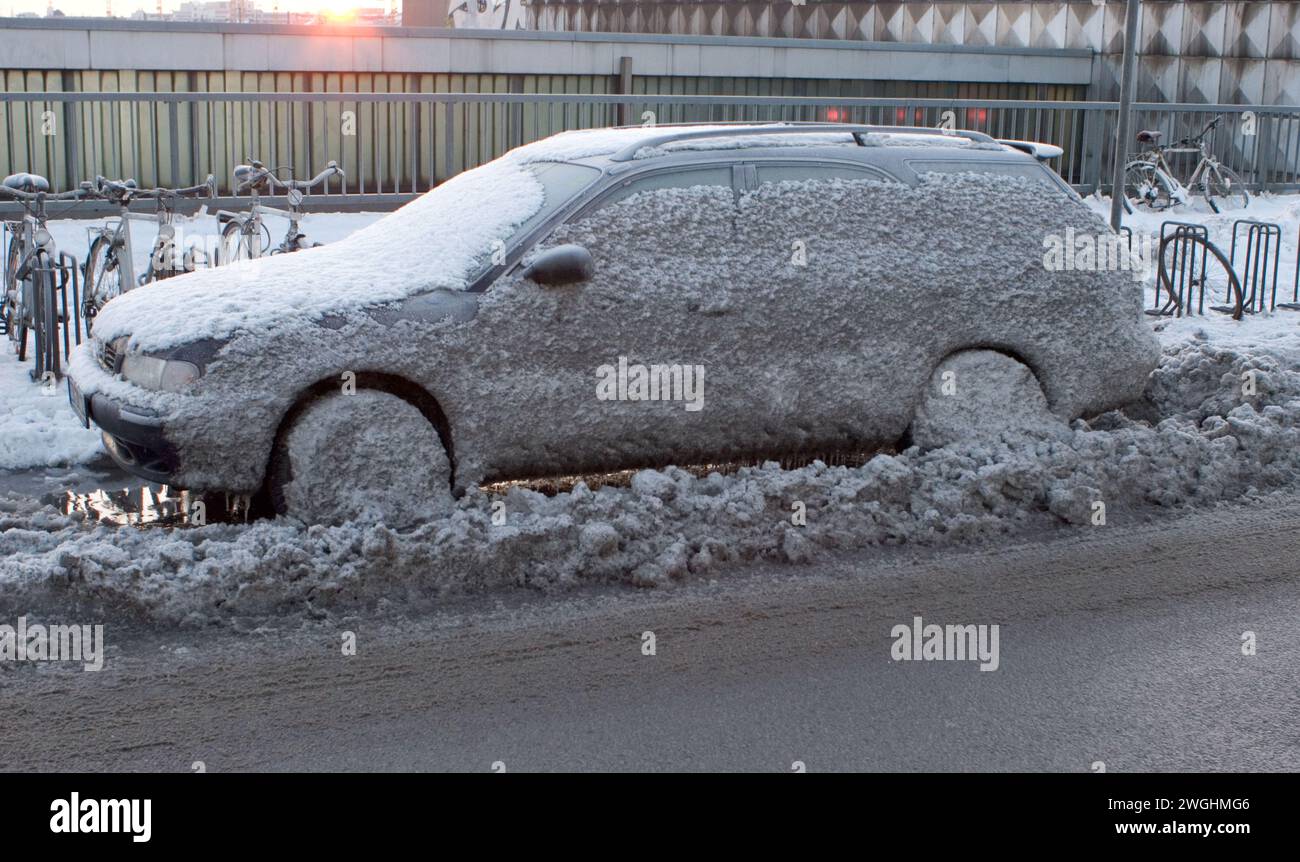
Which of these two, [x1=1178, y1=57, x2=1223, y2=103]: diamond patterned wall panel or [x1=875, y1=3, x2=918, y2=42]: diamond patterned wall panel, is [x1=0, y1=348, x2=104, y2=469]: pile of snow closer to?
[x1=1178, y1=57, x2=1223, y2=103]: diamond patterned wall panel

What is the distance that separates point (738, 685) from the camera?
535cm

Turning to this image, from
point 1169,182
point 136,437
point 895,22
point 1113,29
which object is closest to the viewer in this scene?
point 136,437

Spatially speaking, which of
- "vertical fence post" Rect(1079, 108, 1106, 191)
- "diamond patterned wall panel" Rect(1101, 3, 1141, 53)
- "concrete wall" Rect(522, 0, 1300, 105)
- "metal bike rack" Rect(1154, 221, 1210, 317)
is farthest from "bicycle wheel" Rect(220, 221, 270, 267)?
"diamond patterned wall panel" Rect(1101, 3, 1141, 53)

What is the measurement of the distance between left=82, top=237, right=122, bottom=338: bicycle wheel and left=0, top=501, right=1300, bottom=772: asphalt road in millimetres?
6453

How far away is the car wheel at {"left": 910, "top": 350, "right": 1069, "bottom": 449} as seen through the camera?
7.81 m

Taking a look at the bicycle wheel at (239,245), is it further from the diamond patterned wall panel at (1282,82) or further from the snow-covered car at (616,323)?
the diamond patterned wall panel at (1282,82)

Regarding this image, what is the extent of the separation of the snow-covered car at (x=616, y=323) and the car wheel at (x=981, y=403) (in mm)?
77

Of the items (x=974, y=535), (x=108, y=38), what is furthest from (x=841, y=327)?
(x=108, y=38)

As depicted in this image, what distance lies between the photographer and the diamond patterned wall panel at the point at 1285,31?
80.1ft

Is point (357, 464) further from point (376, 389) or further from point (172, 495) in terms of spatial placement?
point (172, 495)

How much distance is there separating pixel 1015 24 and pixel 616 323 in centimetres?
2314

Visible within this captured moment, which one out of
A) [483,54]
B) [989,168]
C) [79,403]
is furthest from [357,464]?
[483,54]

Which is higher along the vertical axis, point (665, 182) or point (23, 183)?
point (23, 183)
